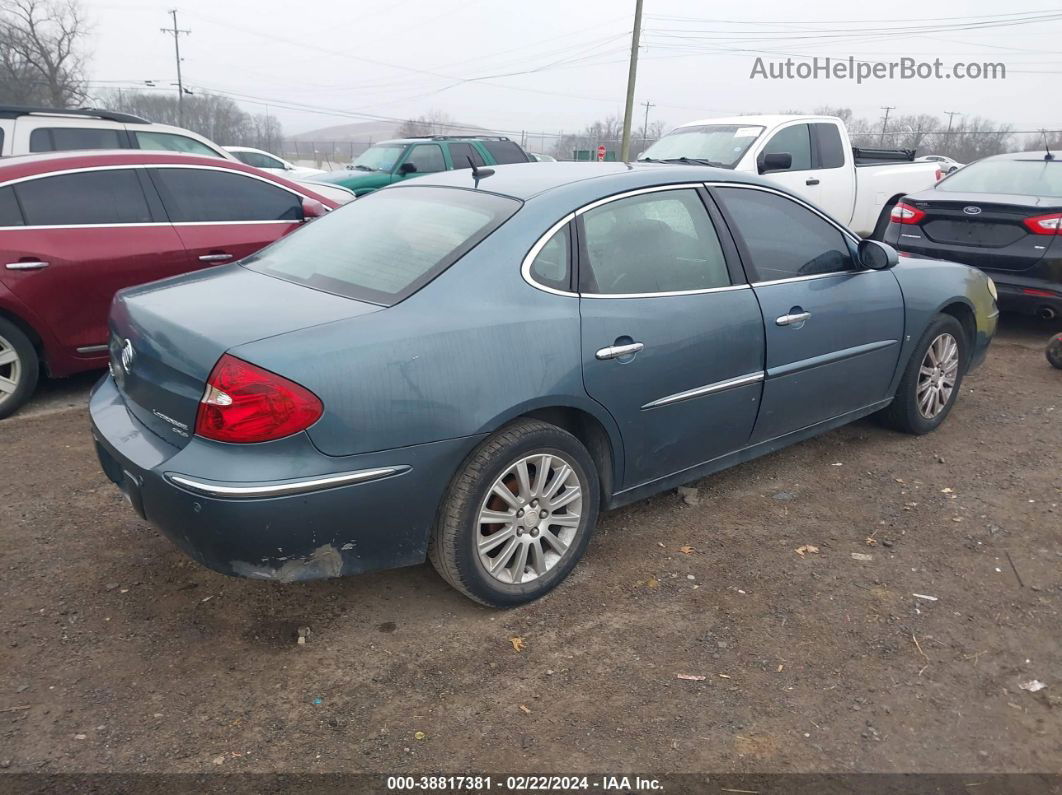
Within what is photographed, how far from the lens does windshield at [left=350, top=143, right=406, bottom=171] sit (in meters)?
13.2

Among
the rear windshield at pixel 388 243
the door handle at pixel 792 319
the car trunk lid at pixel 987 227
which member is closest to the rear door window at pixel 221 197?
the rear windshield at pixel 388 243

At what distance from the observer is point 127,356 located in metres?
3.05

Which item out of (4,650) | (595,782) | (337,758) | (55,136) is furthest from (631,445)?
(55,136)

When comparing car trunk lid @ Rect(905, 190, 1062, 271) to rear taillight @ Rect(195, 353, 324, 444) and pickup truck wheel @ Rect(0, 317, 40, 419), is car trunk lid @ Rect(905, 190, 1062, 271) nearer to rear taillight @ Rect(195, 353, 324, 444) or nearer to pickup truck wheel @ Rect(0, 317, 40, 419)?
rear taillight @ Rect(195, 353, 324, 444)

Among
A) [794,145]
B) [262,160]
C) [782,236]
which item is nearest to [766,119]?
[794,145]

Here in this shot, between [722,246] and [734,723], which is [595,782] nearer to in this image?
[734,723]

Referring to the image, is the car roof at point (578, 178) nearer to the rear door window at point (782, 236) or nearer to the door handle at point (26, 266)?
the rear door window at point (782, 236)

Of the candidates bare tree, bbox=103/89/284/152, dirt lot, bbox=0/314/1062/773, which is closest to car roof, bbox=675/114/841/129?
dirt lot, bbox=0/314/1062/773

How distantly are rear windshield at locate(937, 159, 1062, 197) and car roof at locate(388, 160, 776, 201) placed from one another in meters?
4.66

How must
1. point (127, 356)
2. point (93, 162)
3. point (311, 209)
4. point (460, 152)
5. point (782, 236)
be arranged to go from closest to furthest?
point (127, 356) → point (782, 236) → point (93, 162) → point (311, 209) → point (460, 152)

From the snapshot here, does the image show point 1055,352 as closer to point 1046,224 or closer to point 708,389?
point 1046,224

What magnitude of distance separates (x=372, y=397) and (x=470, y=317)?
1.54 feet

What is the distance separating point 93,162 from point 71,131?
3.58 meters

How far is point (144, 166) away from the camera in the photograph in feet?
17.8
